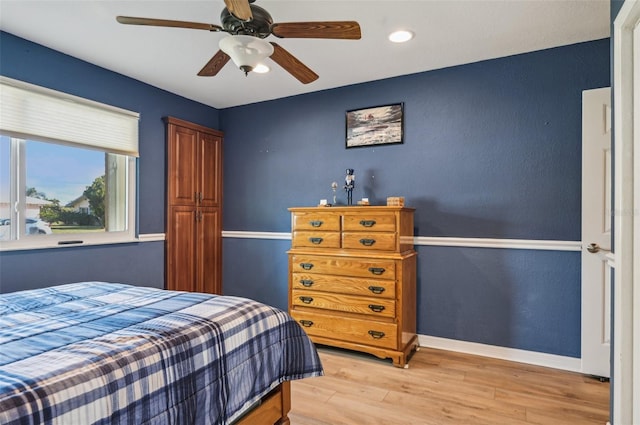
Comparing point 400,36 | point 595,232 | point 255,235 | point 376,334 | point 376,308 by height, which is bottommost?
point 376,334

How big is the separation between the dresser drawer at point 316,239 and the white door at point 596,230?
71.1 inches

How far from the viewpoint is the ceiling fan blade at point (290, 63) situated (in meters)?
1.91

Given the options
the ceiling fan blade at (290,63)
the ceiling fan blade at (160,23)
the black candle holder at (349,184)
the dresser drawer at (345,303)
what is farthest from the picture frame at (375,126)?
the ceiling fan blade at (160,23)

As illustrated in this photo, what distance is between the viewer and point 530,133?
2.71 metres

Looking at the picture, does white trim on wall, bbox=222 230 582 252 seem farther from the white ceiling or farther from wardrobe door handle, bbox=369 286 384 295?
the white ceiling

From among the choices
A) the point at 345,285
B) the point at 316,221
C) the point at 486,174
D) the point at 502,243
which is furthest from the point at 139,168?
the point at 502,243

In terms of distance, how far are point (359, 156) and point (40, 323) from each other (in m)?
2.69

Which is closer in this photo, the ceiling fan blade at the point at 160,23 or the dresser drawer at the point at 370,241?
the ceiling fan blade at the point at 160,23

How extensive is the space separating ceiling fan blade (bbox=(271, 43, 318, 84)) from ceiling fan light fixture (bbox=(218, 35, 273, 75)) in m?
0.08

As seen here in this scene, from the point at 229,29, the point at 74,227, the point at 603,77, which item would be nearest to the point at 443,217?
the point at 603,77

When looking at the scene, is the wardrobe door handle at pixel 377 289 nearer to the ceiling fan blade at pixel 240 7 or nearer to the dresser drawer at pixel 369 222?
the dresser drawer at pixel 369 222

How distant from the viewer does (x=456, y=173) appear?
116 inches

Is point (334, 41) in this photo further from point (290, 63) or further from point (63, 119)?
point (63, 119)
